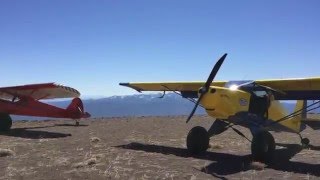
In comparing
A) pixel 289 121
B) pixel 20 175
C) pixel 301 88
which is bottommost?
pixel 20 175

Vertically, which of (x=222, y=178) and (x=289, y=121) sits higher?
(x=289, y=121)

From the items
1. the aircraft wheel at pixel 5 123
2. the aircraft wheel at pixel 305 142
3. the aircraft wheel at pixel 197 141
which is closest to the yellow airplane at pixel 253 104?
the aircraft wheel at pixel 197 141

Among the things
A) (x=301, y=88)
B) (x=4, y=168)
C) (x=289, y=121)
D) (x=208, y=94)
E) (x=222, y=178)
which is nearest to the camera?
(x=222, y=178)

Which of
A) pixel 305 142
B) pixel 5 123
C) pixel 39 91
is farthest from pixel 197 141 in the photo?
pixel 5 123

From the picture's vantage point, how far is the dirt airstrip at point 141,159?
10.5 m

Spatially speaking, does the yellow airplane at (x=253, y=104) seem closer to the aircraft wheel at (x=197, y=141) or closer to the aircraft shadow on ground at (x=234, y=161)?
the aircraft wheel at (x=197, y=141)

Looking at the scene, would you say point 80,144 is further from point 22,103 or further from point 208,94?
point 22,103

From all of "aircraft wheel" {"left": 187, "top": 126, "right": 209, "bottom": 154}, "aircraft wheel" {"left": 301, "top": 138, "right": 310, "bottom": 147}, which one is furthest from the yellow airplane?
"aircraft wheel" {"left": 301, "top": 138, "right": 310, "bottom": 147}

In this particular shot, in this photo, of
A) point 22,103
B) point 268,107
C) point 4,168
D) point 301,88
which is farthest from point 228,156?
point 22,103

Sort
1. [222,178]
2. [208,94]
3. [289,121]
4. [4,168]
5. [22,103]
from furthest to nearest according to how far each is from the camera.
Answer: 1. [22,103]
2. [289,121]
3. [208,94]
4. [4,168]
5. [222,178]

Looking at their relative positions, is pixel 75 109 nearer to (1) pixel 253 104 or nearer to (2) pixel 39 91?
(2) pixel 39 91

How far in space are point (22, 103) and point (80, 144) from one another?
8806 millimetres

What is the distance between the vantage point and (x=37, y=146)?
1611cm

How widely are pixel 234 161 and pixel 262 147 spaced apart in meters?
1.02
